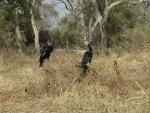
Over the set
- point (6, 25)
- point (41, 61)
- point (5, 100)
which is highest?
point (5, 100)

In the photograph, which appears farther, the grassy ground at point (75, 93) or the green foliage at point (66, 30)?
the green foliage at point (66, 30)

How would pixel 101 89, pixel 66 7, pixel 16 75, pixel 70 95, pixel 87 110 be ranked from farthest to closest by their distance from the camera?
pixel 66 7 → pixel 16 75 → pixel 101 89 → pixel 70 95 → pixel 87 110

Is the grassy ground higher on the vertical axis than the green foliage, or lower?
higher

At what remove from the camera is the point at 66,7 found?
40.5m

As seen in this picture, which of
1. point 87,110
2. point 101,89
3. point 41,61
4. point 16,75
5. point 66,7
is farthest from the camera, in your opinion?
point 66,7

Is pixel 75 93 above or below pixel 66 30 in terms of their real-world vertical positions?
above

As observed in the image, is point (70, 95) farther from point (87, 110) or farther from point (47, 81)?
point (47, 81)

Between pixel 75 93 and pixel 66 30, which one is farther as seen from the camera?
pixel 66 30

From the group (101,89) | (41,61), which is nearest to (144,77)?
(101,89)

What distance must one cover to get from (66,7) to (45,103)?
27993mm

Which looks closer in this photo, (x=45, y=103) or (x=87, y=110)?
(x=87, y=110)

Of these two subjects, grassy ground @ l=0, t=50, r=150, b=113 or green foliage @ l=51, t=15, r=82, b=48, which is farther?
green foliage @ l=51, t=15, r=82, b=48

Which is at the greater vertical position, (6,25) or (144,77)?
(144,77)

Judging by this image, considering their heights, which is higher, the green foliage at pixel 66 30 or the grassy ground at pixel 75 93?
the grassy ground at pixel 75 93
